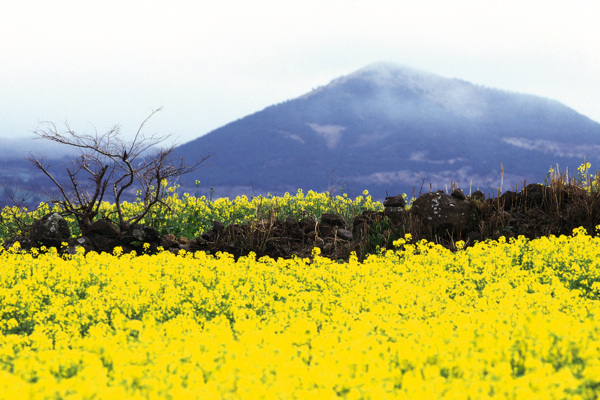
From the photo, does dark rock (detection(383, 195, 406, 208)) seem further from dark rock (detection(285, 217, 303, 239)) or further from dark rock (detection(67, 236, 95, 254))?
dark rock (detection(67, 236, 95, 254))

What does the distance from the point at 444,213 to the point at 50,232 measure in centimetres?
901

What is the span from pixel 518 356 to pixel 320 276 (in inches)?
175

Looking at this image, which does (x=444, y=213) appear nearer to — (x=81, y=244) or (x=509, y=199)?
(x=509, y=199)

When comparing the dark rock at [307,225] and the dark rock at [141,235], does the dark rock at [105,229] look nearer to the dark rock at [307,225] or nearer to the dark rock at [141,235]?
the dark rock at [141,235]

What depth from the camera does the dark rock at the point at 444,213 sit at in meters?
12.4

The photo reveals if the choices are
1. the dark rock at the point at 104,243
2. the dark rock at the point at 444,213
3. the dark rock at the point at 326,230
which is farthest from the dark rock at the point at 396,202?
the dark rock at the point at 104,243

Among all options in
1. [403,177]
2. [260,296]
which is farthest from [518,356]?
[403,177]

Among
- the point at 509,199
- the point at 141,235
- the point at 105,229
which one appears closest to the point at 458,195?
the point at 509,199

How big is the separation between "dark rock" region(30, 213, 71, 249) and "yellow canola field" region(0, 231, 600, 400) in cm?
219

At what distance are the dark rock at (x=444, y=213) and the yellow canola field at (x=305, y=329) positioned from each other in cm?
250

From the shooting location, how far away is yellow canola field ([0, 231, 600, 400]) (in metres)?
3.49

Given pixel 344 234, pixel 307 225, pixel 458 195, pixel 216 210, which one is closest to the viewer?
pixel 344 234

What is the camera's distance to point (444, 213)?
12.5 metres

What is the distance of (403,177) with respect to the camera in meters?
185
